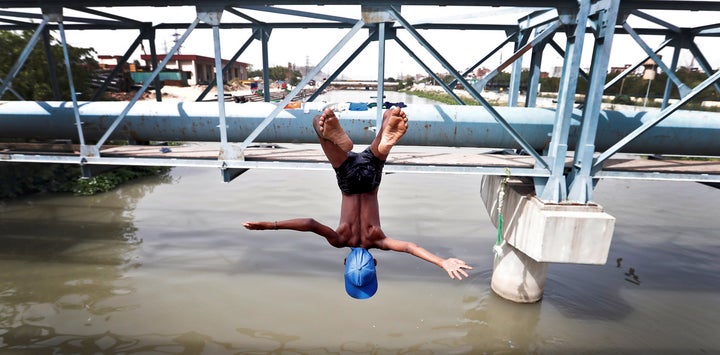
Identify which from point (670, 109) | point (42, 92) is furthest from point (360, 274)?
point (42, 92)

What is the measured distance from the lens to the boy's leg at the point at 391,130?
8.53 feet

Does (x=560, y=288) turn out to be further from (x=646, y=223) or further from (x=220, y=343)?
(x=220, y=343)

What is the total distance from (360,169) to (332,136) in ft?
1.58

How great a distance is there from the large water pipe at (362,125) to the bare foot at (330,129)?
447 cm

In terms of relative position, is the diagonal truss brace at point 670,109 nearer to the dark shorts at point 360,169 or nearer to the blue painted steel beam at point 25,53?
the dark shorts at point 360,169

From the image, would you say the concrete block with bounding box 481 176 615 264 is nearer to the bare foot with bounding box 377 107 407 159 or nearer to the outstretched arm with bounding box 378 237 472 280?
A: the outstretched arm with bounding box 378 237 472 280

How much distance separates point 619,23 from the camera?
21.0 ft

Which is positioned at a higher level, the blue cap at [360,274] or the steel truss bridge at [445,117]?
the steel truss bridge at [445,117]

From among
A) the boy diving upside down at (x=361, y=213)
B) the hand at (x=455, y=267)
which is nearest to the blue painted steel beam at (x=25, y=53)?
the boy diving upside down at (x=361, y=213)

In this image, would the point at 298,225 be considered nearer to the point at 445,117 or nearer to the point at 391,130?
the point at 391,130

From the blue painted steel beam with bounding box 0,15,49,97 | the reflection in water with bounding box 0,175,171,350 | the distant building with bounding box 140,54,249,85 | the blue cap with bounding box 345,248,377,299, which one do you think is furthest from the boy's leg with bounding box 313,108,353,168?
the distant building with bounding box 140,54,249,85

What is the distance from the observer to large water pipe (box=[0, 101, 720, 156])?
7.29 meters

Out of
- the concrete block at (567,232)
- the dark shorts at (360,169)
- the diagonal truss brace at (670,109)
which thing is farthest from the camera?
the concrete block at (567,232)

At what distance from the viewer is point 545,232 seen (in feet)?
22.1
